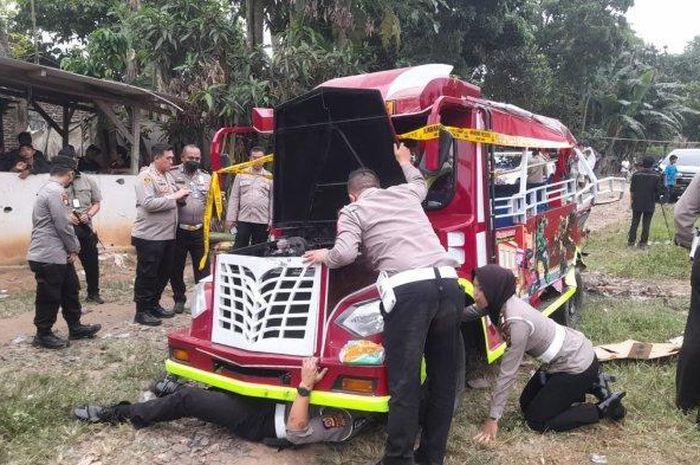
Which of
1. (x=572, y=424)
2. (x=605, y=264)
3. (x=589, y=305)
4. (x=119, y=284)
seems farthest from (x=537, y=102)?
(x=572, y=424)

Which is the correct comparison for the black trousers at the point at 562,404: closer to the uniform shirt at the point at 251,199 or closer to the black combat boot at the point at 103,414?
the black combat boot at the point at 103,414

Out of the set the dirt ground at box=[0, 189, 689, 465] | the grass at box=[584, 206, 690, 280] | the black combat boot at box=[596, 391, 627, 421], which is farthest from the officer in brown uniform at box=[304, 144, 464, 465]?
the grass at box=[584, 206, 690, 280]

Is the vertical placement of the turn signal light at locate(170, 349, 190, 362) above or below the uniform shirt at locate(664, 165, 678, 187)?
below

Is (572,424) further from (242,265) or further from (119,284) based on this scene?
(119,284)

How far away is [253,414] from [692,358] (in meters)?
2.88

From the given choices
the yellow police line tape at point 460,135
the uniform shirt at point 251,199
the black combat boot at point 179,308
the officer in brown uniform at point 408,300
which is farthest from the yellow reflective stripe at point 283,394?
the uniform shirt at point 251,199

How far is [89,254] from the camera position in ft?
22.7

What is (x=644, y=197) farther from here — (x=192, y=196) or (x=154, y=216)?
(x=154, y=216)

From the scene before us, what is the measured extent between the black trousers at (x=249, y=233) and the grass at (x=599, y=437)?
380 centimetres

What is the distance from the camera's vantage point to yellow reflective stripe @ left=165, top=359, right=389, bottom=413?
3.25 m

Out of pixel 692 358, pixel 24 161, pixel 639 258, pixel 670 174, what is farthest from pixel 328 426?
pixel 670 174

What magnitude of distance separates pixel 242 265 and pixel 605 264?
8.04 m

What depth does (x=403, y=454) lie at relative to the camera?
3.17 meters

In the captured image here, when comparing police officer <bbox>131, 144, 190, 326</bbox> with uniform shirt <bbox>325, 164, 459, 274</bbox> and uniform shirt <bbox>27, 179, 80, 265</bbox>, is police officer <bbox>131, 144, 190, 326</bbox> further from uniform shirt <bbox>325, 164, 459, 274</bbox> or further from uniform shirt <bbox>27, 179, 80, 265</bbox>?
uniform shirt <bbox>325, 164, 459, 274</bbox>
